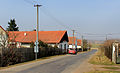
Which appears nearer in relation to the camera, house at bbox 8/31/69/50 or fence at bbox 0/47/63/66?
fence at bbox 0/47/63/66

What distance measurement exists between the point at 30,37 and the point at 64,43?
11.0m

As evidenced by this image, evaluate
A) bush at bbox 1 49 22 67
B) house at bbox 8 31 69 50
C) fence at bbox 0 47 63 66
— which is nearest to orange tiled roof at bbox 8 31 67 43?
house at bbox 8 31 69 50

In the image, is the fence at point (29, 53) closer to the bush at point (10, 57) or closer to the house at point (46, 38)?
the bush at point (10, 57)

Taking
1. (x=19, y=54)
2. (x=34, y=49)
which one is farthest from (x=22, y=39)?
(x=19, y=54)

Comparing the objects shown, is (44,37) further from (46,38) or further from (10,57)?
(10,57)

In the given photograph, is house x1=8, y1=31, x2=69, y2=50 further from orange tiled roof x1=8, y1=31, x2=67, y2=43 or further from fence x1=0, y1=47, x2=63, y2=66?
fence x1=0, y1=47, x2=63, y2=66

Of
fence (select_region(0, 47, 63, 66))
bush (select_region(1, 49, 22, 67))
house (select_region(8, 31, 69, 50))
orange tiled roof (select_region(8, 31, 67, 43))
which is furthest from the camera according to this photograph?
orange tiled roof (select_region(8, 31, 67, 43))

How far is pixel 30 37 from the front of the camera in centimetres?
5288

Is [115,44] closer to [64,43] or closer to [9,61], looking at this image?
[9,61]

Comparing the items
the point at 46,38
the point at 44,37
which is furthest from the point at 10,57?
the point at 44,37

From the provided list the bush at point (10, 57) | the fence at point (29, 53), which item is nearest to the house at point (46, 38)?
the fence at point (29, 53)

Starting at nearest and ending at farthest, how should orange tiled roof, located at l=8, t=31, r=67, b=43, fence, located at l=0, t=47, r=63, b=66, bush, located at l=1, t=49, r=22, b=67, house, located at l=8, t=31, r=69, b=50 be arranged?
→ bush, located at l=1, t=49, r=22, b=67, fence, located at l=0, t=47, r=63, b=66, house, located at l=8, t=31, r=69, b=50, orange tiled roof, located at l=8, t=31, r=67, b=43

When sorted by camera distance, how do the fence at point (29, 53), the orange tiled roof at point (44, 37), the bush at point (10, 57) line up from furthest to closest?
the orange tiled roof at point (44, 37) < the fence at point (29, 53) < the bush at point (10, 57)

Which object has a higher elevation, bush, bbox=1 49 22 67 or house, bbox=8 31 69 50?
house, bbox=8 31 69 50
